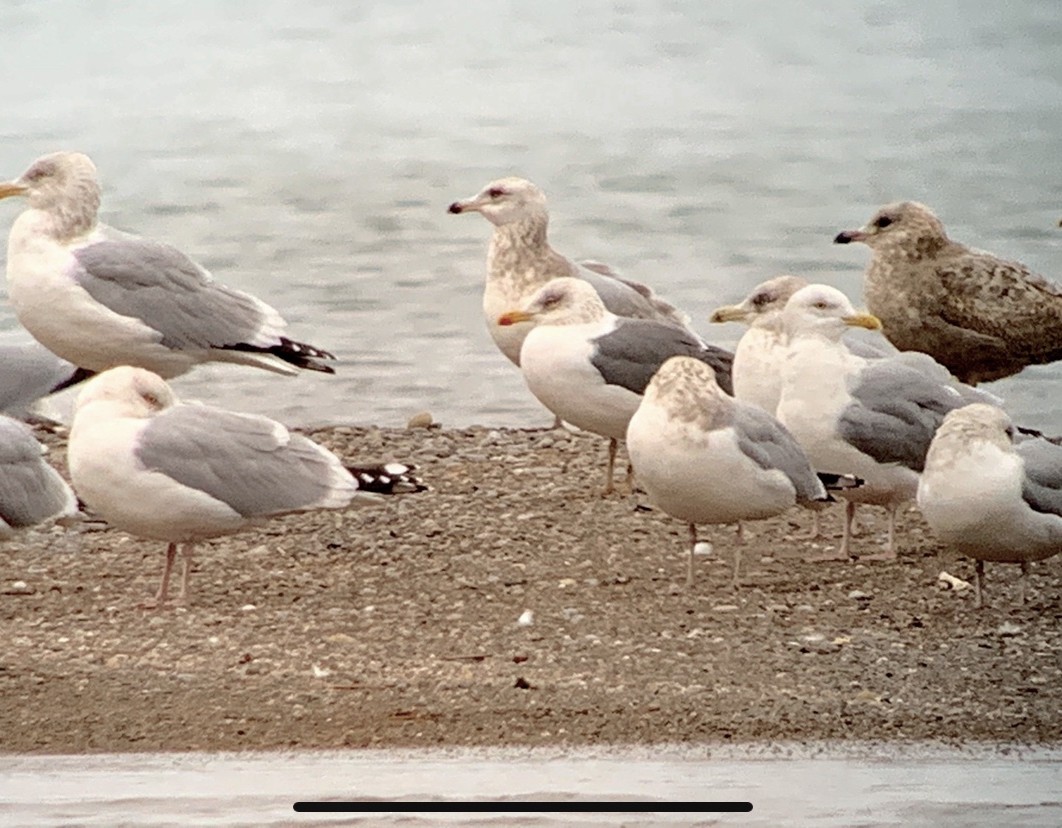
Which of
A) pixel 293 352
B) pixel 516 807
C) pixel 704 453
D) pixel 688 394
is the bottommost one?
pixel 516 807

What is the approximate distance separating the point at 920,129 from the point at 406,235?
1.87 meters

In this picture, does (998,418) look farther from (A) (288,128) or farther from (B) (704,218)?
(A) (288,128)

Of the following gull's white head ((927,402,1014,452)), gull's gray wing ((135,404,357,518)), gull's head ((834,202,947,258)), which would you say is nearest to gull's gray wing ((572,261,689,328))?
gull's head ((834,202,947,258))

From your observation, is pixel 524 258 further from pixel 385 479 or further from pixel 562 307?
pixel 385 479

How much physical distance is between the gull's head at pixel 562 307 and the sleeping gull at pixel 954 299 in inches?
30.5

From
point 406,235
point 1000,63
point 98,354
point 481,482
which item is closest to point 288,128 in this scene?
point 406,235

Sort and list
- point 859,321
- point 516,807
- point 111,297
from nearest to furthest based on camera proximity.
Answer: point 516,807
point 859,321
point 111,297

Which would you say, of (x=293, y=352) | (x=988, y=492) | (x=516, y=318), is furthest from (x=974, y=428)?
(x=293, y=352)

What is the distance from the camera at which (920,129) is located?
207 inches

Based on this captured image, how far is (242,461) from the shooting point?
4.65m

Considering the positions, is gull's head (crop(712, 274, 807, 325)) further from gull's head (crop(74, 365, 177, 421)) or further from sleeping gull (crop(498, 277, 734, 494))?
gull's head (crop(74, 365, 177, 421))

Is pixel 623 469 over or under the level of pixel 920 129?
under

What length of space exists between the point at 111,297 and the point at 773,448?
1886 mm

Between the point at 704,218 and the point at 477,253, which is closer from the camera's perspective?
the point at 704,218
